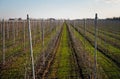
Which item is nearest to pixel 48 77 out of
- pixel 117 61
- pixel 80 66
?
pixel 80 66

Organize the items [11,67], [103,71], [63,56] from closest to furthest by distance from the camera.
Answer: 1. [103,71]
2. [11,67]
3. [63,56]

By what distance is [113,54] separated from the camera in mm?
20672

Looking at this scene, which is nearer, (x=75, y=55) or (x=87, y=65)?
(x=87, y=65)

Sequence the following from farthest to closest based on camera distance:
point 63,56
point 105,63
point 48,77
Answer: point 63,56
point 105,63
point 48,77

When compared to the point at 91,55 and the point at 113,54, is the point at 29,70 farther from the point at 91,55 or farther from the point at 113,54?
the point at 113,54

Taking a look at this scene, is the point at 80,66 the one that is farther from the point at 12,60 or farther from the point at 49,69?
the point at 12,60

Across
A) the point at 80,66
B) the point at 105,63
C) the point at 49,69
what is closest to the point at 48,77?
the point at 49,69

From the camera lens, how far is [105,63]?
17.5 metres

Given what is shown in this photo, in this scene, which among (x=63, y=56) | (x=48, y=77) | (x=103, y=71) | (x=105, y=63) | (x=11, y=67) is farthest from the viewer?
(x=63, y=56)

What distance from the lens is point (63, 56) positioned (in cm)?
2019

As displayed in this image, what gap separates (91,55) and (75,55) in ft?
4.95

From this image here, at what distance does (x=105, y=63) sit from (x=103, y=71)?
8.06 ft

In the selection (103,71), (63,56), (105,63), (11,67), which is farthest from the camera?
(63,56)

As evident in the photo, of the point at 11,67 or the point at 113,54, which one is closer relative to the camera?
the point at 11,67
